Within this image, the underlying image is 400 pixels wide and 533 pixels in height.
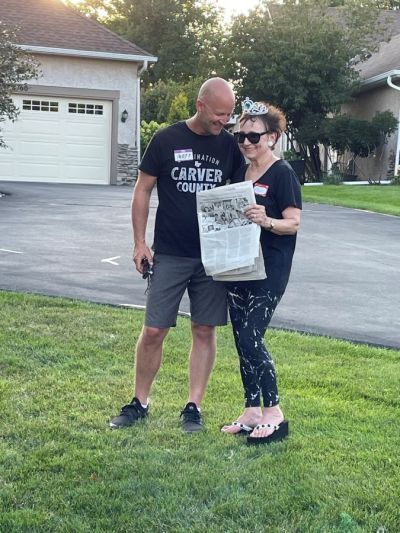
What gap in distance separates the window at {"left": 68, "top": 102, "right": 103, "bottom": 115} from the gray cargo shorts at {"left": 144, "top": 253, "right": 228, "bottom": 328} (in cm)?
1836

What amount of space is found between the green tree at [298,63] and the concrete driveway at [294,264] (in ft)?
32.1

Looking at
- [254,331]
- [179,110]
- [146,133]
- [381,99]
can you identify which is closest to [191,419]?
[254,331]

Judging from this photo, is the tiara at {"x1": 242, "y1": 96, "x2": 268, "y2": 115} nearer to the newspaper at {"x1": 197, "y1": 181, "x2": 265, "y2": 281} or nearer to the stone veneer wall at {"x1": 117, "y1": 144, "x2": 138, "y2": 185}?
the newspaper at {"x1": 197, "y1": 181, "x2": 265, "y2": 281}

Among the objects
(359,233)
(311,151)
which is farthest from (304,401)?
(311,151)

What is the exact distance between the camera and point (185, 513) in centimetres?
309

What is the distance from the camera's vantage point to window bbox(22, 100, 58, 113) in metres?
21.2

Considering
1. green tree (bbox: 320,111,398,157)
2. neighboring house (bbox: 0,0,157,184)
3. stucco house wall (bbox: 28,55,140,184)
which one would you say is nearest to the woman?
neighboring house (bbox: 0,0,157,184)

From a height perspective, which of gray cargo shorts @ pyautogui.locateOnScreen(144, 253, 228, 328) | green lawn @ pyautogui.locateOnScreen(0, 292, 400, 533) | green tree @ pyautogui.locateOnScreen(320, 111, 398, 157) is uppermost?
green tree @ pyautogui.locateOnScreen(320, 111, 398, 157)

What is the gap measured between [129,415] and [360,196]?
16144mm

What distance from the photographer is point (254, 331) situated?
3.95m

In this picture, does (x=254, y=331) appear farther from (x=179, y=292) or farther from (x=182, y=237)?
(x=182, y=237)

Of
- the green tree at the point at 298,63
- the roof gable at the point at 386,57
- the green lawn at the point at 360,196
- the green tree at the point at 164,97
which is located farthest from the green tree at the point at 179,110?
the roof gable at the point at 386,57

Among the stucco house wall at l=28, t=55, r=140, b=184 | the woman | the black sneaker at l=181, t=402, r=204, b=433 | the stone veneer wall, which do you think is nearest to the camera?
the woman

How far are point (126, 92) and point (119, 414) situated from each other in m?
19.0
